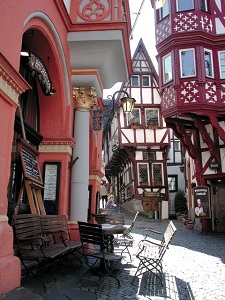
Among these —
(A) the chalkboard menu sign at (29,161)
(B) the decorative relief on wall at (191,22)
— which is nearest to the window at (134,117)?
(B) the decorative relief on wall at (191,22)

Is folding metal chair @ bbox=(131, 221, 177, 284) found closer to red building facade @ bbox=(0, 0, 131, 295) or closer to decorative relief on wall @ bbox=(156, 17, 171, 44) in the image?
red building facade @ bbox=(0, 0, 131, 295)

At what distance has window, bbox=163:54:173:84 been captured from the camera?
47.8 feet

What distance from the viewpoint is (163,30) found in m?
15.0

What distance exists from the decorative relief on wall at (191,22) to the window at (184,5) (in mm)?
282

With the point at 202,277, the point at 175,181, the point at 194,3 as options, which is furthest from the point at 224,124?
the point at 175,181

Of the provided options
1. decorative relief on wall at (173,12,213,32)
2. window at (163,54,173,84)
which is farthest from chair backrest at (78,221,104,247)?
decorative relief on wall at (173,12,213,32)

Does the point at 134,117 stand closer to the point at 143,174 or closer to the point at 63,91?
the point at 143,174

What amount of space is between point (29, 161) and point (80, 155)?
6.08ft

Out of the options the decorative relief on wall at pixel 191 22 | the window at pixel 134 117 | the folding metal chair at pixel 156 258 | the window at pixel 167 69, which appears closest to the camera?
the folding metal chair at pixel 156 258

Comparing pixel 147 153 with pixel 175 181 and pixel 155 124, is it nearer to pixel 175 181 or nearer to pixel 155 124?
pixel 155 124

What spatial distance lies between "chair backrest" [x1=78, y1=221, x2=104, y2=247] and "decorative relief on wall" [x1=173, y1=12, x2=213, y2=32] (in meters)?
11.6

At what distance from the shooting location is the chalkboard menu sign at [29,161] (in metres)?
5.54

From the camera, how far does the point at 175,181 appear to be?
90.7 ft

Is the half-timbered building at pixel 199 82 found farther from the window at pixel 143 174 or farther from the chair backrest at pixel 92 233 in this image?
the chair backrest at pixel 92 233
